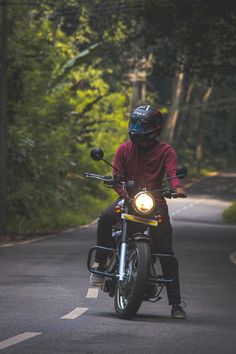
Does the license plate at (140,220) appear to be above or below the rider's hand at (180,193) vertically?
below

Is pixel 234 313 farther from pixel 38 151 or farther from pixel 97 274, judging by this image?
pixel 38 151

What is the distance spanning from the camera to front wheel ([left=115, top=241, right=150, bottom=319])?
10.0 metres

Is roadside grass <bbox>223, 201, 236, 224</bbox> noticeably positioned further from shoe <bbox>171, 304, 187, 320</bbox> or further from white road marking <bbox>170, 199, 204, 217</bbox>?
shoe <bbox>171, 304, 187, 320</bbox>

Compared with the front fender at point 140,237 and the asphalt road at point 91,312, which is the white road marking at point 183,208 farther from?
the front fender at point 140,237

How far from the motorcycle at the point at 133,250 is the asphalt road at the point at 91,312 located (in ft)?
0.77

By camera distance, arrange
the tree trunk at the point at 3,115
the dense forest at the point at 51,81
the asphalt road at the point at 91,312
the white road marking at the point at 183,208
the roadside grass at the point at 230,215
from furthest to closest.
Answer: the white road marking at the point at 183,208 → the roadside grass at the point at 230,215 → the dense forest at the point at 51,81 → the tree trunk at the point at 3,115 → the asphalt road at the point at 91,312

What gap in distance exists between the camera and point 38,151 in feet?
101

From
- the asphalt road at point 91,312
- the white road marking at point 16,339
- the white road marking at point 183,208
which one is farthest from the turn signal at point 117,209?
the white road marking at point 183,208

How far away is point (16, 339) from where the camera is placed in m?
8.48

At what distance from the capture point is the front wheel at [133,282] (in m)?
10.0

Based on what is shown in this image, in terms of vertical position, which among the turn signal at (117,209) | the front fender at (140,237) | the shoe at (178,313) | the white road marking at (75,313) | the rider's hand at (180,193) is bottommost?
the white road marking at (75,313)

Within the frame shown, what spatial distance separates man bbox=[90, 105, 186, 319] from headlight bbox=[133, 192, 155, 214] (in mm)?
315

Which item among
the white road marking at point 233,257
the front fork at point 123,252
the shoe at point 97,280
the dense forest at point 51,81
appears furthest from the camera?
the dense forest at point 51,81

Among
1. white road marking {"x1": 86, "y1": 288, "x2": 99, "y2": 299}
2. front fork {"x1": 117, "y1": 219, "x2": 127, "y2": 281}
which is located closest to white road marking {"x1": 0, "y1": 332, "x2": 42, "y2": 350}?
front fork {"x1": 117, "y1": 219, "x2": 127, "y2": 281}
